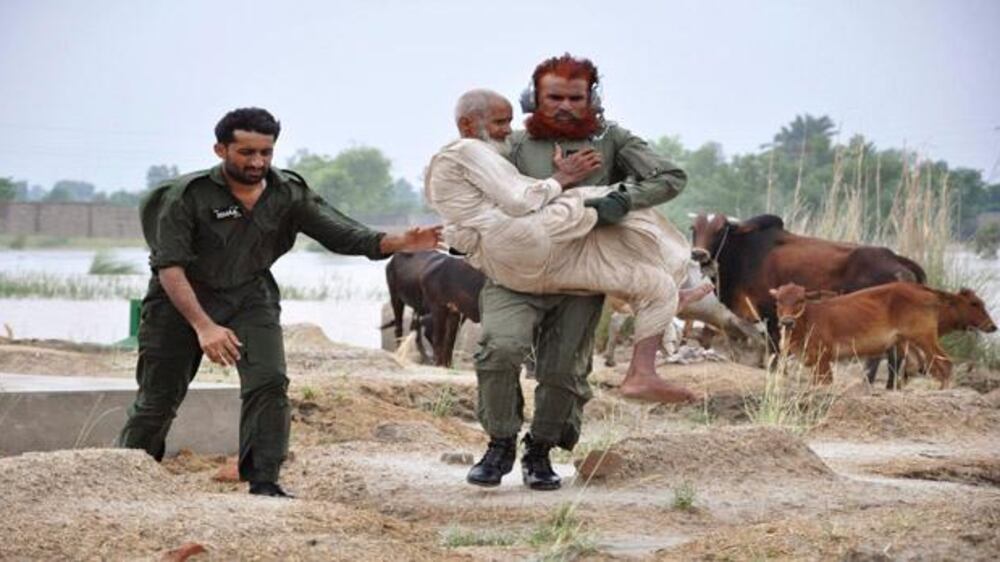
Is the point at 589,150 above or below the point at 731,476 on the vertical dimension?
above

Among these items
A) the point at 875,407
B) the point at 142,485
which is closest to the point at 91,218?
the point at 875,407

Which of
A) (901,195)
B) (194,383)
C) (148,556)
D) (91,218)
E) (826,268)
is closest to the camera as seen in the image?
(148,556)

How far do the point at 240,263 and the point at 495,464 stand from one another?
145cm

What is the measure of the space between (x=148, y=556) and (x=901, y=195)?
18.0 meters

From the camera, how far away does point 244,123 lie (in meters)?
9.14

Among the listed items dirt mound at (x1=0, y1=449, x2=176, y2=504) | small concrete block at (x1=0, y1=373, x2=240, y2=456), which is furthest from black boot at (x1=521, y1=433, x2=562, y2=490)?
small concrete block at (x1=0, y1=373, x2=240, y2=456)

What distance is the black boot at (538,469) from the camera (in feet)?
32.1

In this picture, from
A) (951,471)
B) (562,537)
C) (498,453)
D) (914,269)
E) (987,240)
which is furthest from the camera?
(987,240)

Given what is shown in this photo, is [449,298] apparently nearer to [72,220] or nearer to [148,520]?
[148,520]

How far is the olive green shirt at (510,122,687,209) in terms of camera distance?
9.59 m

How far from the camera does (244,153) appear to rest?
9.14 meters

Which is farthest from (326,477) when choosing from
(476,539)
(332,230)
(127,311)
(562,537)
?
(127,311)

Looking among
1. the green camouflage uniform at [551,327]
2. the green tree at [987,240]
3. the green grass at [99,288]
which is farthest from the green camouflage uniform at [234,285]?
the green grass at [99,288]

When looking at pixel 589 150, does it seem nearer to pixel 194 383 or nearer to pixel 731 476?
pixel 731 476
